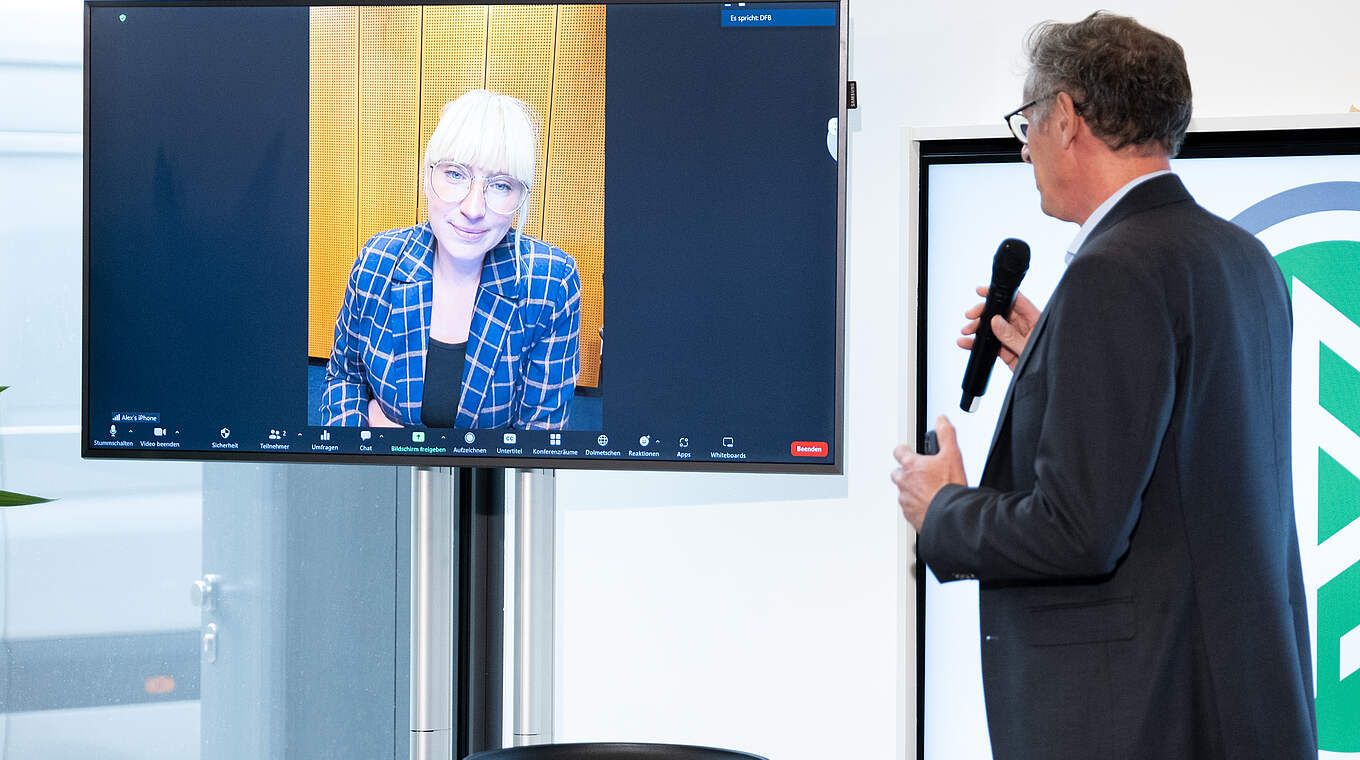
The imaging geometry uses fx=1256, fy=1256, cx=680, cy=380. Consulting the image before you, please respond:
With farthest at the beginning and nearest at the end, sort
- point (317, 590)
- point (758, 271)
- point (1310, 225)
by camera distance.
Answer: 1. point (317, 590)
2. point (1310, 225)
3. point (758, 271)

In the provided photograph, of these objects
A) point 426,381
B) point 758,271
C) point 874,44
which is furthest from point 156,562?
point 874,44

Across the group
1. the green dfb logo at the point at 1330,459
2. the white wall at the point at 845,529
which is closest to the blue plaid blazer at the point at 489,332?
the white wall at the point at 845,529

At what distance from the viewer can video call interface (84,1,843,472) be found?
2.38m

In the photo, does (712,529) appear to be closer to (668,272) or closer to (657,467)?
(657,467)

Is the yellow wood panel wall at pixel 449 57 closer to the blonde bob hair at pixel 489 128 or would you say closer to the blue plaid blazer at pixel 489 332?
the blonde bob hair at pixel 489 128

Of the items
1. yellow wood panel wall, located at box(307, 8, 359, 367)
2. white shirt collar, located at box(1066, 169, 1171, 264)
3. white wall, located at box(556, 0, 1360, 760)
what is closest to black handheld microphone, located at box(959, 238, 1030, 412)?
white shirt collar, located at box(1066, 169, 1171, 264)

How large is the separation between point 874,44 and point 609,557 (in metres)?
1.32

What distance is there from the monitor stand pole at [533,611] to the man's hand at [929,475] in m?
0.94

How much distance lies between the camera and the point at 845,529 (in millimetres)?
2848

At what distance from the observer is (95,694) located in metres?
2.88

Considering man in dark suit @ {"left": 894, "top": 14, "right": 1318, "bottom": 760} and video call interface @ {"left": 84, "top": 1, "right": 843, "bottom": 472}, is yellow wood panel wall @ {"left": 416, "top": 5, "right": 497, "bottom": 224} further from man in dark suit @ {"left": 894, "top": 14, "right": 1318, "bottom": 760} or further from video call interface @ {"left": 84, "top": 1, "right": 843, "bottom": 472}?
man in dark suit @ {"left": 894, "top": 14, "right": 1318, "bottom": 760}

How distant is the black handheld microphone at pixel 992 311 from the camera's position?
1951 millimetres

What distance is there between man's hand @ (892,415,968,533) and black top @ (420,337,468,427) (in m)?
0.96

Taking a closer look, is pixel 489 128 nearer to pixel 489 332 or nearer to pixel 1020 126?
pixel 489 332
